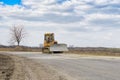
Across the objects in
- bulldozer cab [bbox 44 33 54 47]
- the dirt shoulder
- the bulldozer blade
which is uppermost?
bulldozer cab [bbox 44 33 54 47]

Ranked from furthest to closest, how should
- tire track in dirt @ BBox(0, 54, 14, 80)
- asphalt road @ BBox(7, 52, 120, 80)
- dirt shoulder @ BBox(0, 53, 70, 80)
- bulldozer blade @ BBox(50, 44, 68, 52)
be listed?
bulldozer blade @ BBox(50, 44, 68, 52)
asphalt road @ BBox(7, 52, 120, 80)
tire track in dirt @ BBox(0, 54, 14, 80)
dirt shoulder @ BBox(0, 53, 70, 80)

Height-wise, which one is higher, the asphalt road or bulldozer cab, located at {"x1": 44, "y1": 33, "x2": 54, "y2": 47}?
bulldozer cab, located at {"x1": 44, "y1": 33, "x2": 54, "y2": 47}

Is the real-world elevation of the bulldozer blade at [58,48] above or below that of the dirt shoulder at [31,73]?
above

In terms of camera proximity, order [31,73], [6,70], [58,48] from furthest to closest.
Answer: [58,48] < [6,70] < [31,73]

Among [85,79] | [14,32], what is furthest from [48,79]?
[14,32]

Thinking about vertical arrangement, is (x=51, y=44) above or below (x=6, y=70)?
above

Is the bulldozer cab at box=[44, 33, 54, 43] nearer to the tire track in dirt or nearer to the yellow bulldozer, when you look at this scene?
the yellow bulldozer

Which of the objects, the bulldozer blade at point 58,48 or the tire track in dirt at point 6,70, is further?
the bulldozer blade at point 58,48

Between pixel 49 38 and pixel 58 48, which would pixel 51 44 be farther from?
pixel 49 38

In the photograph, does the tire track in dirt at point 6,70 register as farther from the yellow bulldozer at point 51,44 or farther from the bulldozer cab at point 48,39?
the bulldozer cab at point 48,39

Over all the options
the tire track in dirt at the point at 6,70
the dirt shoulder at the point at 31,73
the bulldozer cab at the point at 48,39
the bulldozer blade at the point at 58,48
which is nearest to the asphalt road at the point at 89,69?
the dirt shoulder at the point at 31,73

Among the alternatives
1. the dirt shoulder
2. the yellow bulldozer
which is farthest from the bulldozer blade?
the dirt shoulder

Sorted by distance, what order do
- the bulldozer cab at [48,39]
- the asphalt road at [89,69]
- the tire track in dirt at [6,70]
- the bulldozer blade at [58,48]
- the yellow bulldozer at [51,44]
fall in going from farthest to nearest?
the bulldozer cab at [48,39]
the yellow bulldozer at [51,44]
the bulldozer blade at [58,48]
the asphalt road at [89,69]
the tire track in dirt at [6,70]

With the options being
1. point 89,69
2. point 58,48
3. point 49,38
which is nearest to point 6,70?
point 89,69
